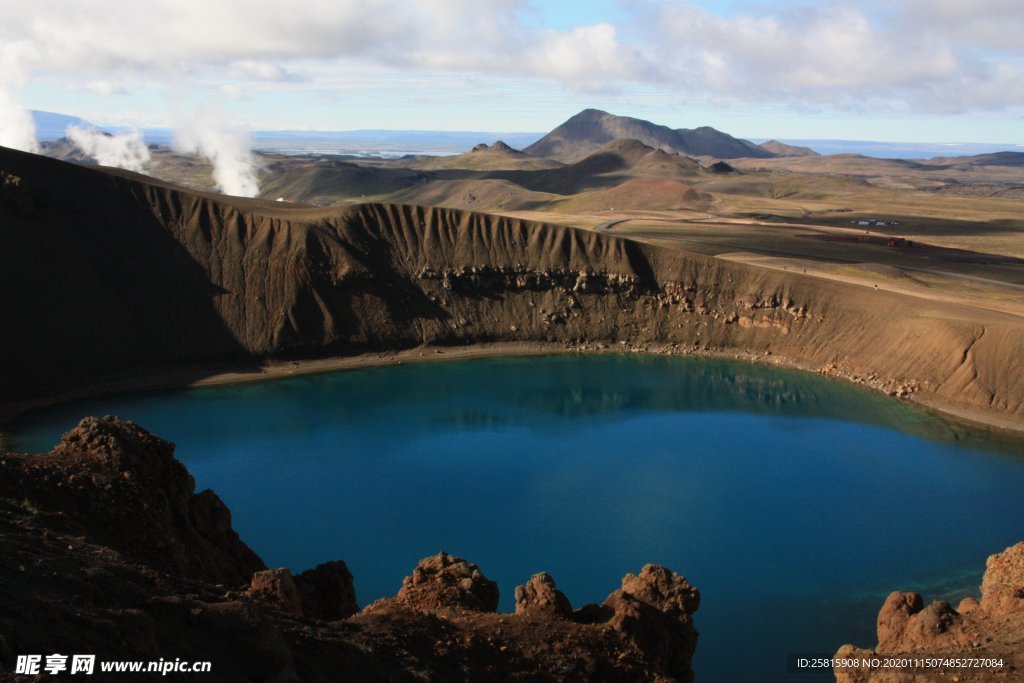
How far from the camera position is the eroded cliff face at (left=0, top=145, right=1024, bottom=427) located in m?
57.0

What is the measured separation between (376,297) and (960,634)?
5318cm

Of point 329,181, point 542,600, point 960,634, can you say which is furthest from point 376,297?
point 329,181

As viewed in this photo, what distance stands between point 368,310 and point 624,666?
5162 cm

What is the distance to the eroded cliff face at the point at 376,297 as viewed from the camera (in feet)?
187

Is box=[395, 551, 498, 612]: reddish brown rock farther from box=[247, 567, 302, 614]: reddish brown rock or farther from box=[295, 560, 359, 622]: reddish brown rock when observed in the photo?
box=[247, 567, 302, 614]: reddish brown rock

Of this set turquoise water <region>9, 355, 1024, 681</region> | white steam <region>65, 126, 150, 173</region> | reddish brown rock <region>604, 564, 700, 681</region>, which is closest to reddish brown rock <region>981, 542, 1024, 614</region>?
turquoise water <region>9, 355, 1024, 681</region>

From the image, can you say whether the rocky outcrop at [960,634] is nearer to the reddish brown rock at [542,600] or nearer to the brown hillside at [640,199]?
the reddish brown rock at [542,600]

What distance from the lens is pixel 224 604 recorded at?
51.0 ft

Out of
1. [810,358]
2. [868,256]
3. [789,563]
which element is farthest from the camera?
[868,256]

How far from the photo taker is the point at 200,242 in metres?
66.9

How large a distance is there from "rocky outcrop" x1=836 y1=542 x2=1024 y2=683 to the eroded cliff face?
34.5 metres

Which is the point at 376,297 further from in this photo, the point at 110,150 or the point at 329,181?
the point at 110,150

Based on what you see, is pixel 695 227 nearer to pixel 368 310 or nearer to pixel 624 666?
pixel 368 310

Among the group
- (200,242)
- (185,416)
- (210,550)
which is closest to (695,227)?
(200,242)
